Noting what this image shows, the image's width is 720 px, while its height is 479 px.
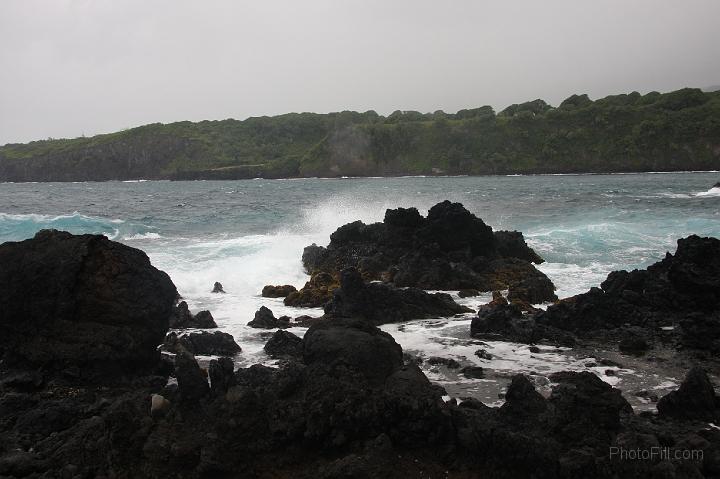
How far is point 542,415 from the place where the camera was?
6.52 meters

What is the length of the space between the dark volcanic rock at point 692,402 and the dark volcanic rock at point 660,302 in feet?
12.5

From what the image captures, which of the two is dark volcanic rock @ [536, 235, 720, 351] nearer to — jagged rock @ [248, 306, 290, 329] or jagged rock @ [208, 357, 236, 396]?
jagged rock @ [248, 306, 290, 329]

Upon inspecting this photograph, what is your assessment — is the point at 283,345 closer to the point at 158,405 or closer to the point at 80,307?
the point at 80,307

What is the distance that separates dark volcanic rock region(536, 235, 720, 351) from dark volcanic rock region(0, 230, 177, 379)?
7621mm

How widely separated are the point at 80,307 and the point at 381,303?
248 inches

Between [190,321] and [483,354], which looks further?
[190,321]

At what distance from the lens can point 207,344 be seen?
10.3 meters

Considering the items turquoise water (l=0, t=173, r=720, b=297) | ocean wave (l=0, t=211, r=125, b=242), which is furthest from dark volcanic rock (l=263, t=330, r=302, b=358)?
ocean wave (l=0, t=211, r=125, b=242)

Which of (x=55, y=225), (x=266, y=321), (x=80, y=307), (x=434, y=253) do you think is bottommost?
(x=266, y=321)

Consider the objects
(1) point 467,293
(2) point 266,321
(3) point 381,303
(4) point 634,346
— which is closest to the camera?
(4) point 634,346

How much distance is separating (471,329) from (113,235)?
23976 mm

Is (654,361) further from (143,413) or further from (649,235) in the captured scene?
(649,235)

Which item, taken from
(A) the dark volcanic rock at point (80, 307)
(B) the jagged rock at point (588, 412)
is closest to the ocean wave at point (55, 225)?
(A) the dark volcanic rock at point (80, 307)

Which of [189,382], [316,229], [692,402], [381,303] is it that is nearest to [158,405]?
[189,382]
